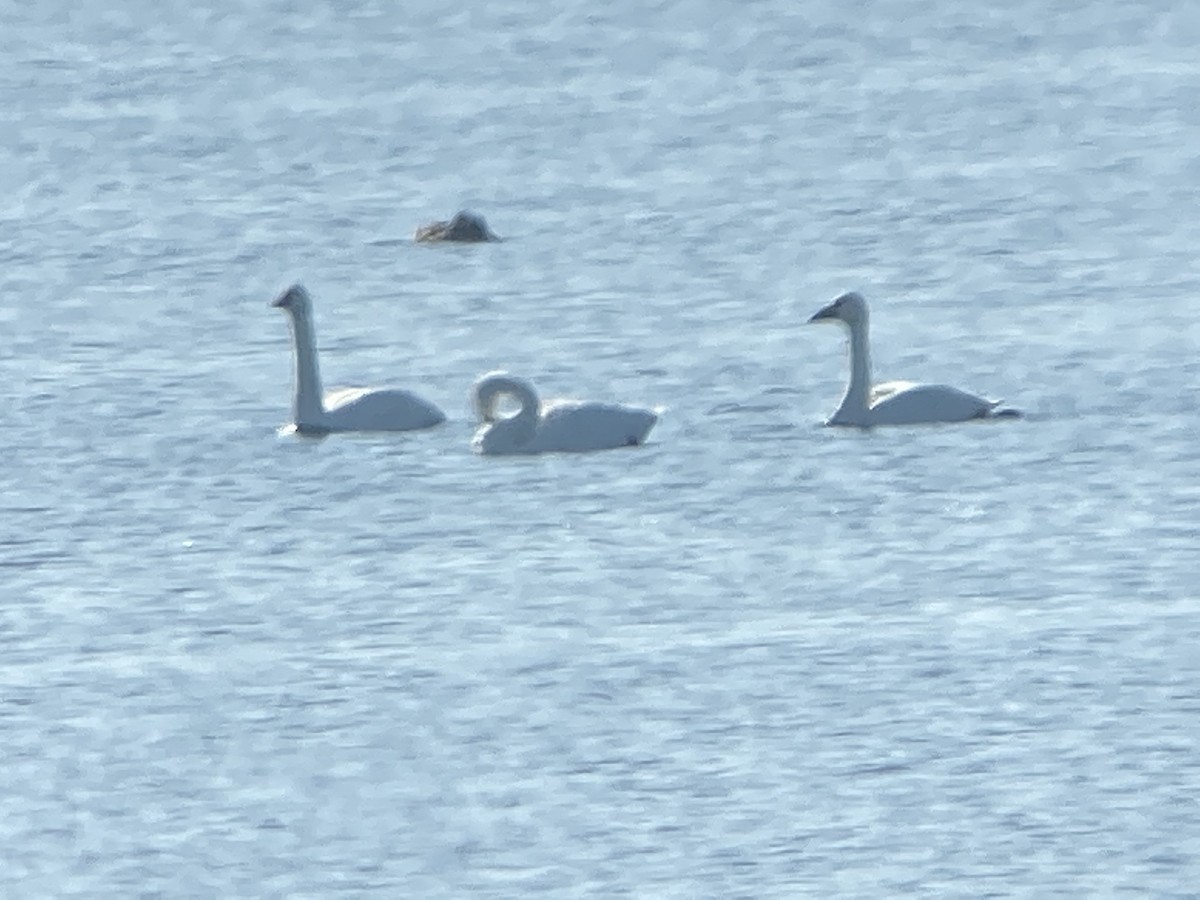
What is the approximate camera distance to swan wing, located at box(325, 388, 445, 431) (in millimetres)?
18703

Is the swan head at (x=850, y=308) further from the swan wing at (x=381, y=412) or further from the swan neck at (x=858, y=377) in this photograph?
the swan wing at (x=381, y=412)

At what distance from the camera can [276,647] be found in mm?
14344

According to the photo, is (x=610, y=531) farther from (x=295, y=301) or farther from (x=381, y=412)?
(x=295, y=301)

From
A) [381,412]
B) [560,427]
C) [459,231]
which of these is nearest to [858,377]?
[560,427]

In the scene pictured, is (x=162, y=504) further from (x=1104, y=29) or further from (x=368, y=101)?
(x=1104, y=29)

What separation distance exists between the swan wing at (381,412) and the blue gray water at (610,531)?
0.32ft

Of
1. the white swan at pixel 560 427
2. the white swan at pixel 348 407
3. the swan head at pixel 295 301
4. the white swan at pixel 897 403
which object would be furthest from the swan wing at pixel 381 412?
the white swan at pixel 897 403

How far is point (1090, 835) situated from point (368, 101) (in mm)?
25382

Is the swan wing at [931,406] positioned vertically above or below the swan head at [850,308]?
below

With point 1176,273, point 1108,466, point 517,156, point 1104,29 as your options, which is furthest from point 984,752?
point 1104,29

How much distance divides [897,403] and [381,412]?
2358 mm

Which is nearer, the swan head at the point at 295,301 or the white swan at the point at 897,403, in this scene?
the white swan at the point at 897,403

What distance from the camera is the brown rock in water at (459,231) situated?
26.2m

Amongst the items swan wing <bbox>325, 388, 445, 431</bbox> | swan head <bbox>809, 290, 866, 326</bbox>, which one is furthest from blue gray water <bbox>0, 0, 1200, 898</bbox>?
swan head <bbox>809, 290, 866, 326</bbox>
